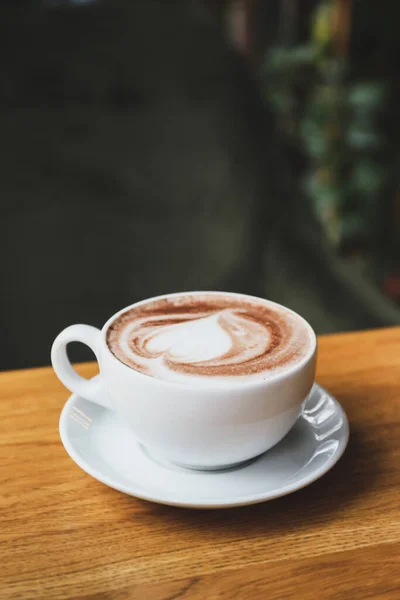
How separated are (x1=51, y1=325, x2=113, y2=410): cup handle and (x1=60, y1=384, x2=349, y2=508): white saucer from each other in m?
0.03

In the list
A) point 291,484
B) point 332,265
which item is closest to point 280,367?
point 291,484

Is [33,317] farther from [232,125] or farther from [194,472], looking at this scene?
[194,472]

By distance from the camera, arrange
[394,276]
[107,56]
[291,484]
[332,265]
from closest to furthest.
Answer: [291,484] → [332,265] → [107,56] → [394,276]

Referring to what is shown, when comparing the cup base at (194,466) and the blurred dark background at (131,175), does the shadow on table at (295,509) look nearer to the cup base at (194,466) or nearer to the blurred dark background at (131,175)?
the cup base at (194,466)

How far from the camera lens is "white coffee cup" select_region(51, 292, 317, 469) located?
40cm

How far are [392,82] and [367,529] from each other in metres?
2.10

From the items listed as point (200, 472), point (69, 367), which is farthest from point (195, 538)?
point (69, 367)

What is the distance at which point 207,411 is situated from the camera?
15.9 inches

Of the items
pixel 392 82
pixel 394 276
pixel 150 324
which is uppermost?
pixel 150 324

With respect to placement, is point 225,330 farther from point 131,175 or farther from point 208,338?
point 131,175

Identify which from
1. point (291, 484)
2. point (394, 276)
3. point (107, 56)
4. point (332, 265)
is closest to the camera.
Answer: point (291, 484)

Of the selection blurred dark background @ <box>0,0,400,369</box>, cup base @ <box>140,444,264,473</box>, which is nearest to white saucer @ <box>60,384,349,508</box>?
cup base @ <box>140,444,264,473</box>

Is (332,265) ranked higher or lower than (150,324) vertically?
lower

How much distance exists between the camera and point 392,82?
7.38ft
